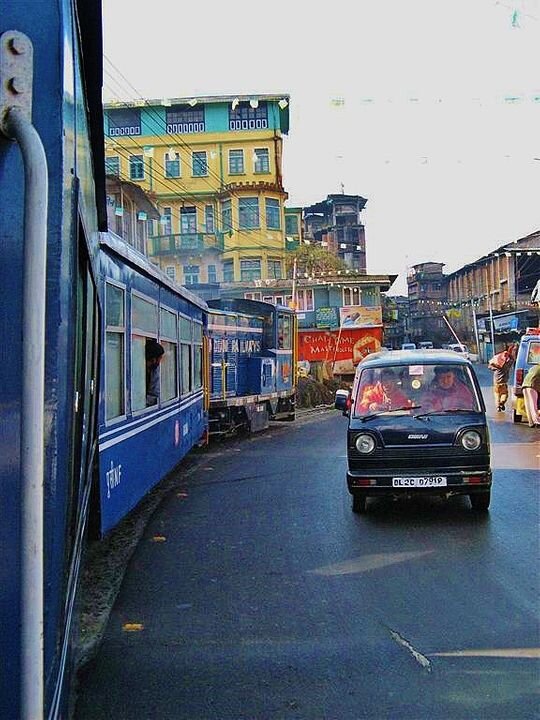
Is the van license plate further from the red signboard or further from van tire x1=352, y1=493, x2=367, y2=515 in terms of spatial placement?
the red signboard

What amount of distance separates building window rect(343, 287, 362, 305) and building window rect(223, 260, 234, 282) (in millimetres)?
7008

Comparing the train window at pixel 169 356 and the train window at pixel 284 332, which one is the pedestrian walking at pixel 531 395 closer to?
A: the train window at pixel 284 332

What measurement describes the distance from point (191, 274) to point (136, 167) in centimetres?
702

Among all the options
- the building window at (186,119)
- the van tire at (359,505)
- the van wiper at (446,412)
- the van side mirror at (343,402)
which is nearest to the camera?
the van wiper at (446,412)

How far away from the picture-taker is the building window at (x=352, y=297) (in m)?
48.7

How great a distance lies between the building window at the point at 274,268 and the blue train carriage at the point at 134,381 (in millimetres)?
37499

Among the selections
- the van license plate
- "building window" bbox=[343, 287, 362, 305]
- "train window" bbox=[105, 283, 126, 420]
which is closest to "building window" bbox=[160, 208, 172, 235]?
"building window" bbox=[343, 287, 362, 305]

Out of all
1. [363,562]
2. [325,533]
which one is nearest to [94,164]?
[363,562]

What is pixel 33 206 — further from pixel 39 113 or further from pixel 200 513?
pixel 200 513

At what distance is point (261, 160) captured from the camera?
4834cm

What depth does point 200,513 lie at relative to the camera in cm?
970

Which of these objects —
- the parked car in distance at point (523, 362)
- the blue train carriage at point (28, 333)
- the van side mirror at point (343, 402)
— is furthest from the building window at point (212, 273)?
the blue train carriage at point (28, 333)

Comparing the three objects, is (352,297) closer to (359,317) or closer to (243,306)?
(359,317)

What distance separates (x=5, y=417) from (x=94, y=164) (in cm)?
242
